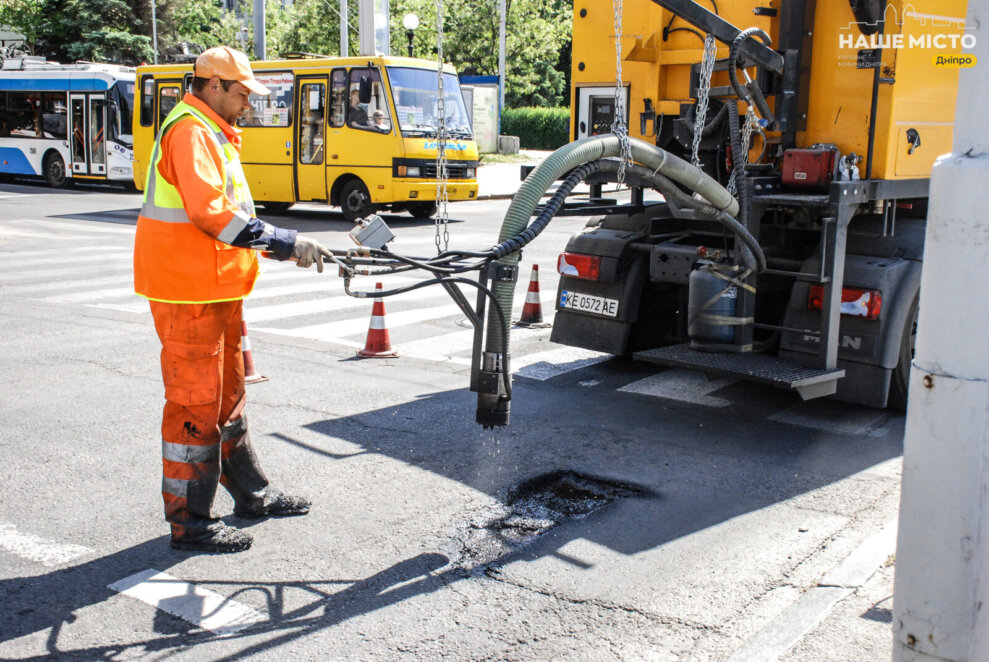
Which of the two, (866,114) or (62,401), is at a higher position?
(866,114)

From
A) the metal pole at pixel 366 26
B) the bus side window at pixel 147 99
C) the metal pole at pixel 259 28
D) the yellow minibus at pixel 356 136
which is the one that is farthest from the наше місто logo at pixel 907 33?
the metal pole at pixel 259 28

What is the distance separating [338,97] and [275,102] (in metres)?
1.57

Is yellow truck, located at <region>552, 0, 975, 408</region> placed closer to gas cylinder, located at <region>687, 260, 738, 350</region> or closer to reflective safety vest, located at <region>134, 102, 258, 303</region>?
gas cylinder, located at <region>687, 260, 738, 350</region>

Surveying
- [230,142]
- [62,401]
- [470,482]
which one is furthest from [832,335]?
[62,401]

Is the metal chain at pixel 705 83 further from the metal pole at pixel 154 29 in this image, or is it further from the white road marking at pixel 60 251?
the metal pole at pixel 154 29

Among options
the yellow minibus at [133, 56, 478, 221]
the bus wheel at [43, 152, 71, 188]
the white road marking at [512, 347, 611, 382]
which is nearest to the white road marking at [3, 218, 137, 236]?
the yellow minibus at [133, 56, 478, 221]

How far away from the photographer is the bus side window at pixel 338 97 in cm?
1881

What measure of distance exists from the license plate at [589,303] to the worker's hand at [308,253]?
10.9 feet

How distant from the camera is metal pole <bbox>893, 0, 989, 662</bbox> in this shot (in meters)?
2.60

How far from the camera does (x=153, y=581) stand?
392 cm

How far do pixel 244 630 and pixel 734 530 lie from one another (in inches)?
87.8

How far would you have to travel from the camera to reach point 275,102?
19688mm

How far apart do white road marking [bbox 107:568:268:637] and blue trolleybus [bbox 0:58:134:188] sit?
23445 mm

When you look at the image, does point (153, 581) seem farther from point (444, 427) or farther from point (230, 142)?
point (444, 427)
